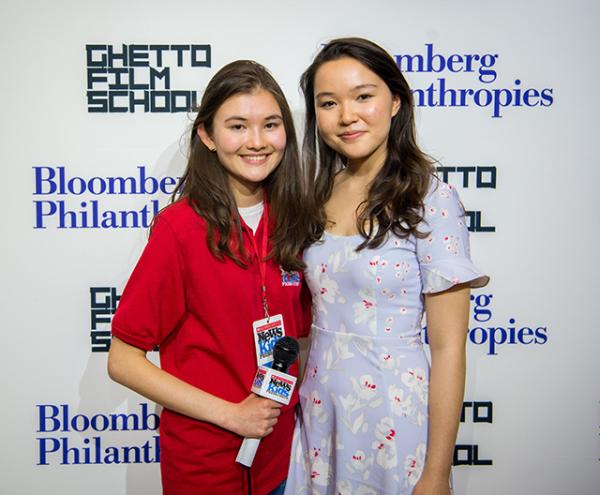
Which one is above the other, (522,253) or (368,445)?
(522,253)

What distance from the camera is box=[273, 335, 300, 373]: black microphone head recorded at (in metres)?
1.28

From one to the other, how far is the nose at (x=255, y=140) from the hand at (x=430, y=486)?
3.03 feet

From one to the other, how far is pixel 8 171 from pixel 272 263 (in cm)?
118

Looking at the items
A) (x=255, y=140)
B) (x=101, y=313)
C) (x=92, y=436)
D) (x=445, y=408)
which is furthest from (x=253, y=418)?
(x=92, y=436)

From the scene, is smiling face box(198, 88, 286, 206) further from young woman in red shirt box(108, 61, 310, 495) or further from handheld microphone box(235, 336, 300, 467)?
handheld microphone box(235, 336, 300, 467)

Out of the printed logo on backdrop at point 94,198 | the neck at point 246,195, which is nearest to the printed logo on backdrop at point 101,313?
the printed logo on backdrop at point 94,198

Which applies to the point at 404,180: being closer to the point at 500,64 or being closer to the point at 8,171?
the point at 500,64

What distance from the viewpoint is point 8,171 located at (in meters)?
1.95

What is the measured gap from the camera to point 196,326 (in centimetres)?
134

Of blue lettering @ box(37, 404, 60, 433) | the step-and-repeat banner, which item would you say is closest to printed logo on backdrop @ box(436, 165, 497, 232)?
the step-and-repeat banner

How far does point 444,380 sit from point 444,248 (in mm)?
324

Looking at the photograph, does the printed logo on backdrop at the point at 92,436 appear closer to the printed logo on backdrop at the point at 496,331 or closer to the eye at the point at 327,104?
the printed logo on backdrop at the point at 496,331

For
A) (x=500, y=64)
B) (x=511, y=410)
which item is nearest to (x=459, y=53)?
(x=500, y=64)

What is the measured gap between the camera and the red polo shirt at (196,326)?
128cm
